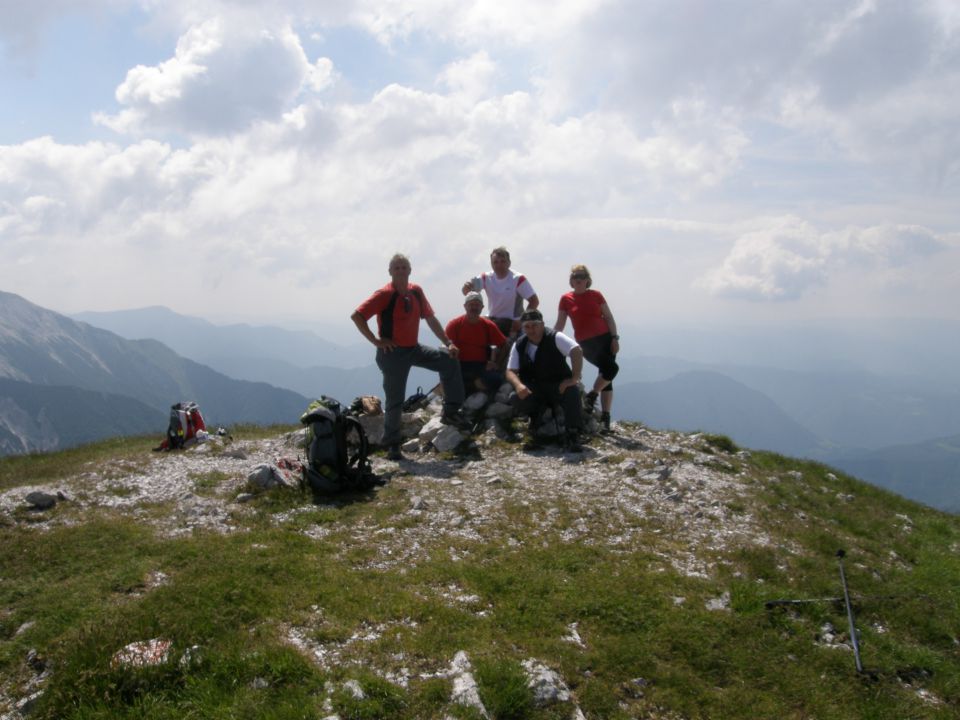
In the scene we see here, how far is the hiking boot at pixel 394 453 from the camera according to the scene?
1465 centimetres

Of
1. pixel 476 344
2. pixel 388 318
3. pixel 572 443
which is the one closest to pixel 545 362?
pixel 572 443

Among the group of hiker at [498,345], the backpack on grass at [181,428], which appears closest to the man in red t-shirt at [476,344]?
the group of hiker at [498,345]

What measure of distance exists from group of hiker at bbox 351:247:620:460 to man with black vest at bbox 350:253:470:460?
25 mm

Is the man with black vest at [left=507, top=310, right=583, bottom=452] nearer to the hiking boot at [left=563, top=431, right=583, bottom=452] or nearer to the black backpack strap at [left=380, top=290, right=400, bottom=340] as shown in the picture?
the hiking boot at [left=563, top=431, right=583, bottom=452]

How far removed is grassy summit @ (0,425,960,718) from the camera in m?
5.75

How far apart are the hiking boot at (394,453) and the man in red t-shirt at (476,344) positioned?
2.80 metres

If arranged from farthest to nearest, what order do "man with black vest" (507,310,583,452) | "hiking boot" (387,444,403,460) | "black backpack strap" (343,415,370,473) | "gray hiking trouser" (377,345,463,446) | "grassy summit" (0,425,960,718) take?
"hiking boot" (387,444,403,460) → "man with black vest" (507,310,583,452) → "gray hiking trouser" (377,345,463,446) → "black backpack strap" (343,415,370,473) → "grassy summit" (0,425,960,718)

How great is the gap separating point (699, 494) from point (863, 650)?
4673 mm

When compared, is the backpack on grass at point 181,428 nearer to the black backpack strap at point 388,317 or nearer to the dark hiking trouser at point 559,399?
the black backpack strap at point 388,317

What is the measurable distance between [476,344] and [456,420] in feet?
7.86

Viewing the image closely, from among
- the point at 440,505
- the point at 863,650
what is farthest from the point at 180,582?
→ the point at 863,650

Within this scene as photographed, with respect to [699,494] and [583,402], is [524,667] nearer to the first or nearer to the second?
[699,494]

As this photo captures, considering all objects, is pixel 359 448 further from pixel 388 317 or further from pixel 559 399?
pixel 559 399

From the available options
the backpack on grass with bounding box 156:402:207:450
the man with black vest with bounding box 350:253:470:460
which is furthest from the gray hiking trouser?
the backpack on grass with bounding box 156:402:207:450
